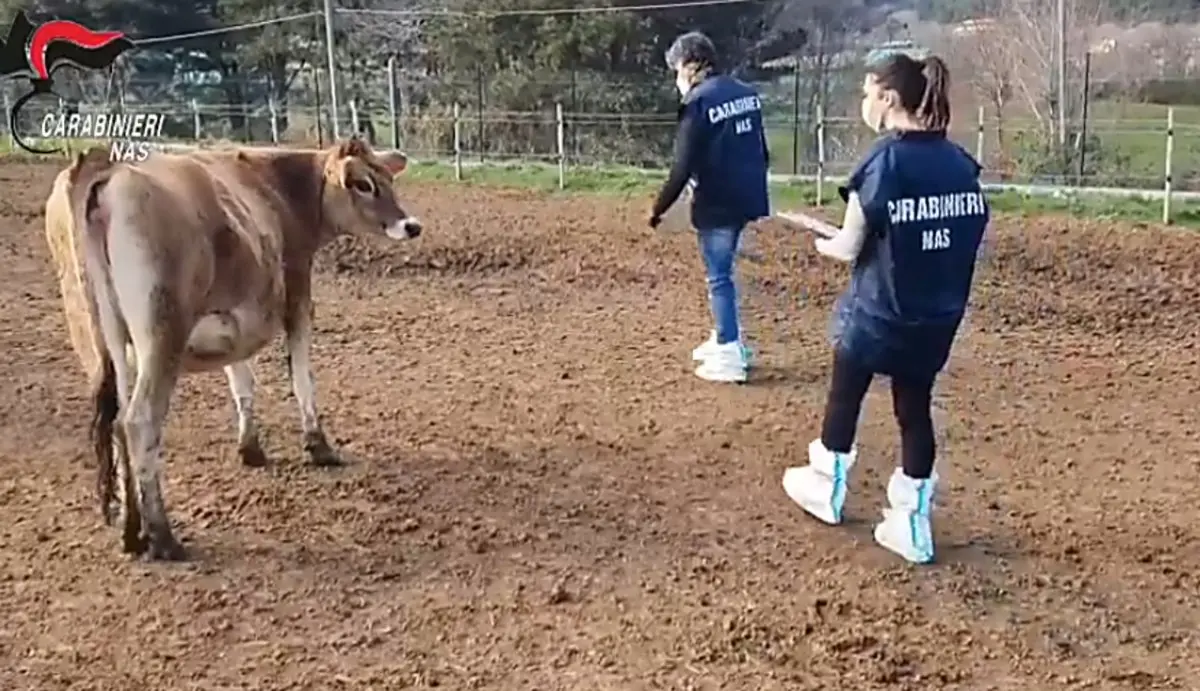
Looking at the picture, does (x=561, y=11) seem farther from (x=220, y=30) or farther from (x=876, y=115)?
(x=876, y=115)

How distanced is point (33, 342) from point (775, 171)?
11177mm

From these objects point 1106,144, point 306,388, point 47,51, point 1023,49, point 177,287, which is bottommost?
point 306,388

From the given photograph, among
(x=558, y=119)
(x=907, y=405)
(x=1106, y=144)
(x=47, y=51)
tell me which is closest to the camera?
(x=907, y=405)

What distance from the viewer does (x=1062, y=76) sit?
15.5 metres

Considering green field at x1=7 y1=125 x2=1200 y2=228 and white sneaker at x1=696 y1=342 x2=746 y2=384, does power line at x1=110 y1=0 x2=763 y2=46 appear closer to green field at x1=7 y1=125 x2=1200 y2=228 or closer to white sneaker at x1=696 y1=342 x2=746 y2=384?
green field at x1=7 y1=125 x2=1200 y2=228

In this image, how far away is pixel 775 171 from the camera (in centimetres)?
1709

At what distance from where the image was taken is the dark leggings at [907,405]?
4.38 meters

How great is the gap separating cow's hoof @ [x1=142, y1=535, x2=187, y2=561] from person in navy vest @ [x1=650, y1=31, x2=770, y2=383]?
2835 millimetres

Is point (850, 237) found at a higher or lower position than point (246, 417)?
higher

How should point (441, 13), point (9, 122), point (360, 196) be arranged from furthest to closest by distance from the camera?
point (441, 13) → point (9, 122) → point (360, 196)

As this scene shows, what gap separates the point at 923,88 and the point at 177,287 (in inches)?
99.6

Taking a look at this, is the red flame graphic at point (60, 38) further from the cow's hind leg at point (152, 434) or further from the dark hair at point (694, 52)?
the cow's hind leg at point (152, 434)

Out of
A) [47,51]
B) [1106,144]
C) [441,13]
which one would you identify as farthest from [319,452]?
[47,51]

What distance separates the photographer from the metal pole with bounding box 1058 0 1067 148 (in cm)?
1526
